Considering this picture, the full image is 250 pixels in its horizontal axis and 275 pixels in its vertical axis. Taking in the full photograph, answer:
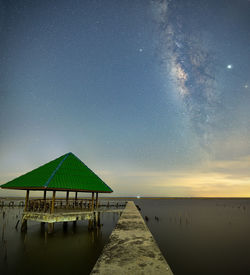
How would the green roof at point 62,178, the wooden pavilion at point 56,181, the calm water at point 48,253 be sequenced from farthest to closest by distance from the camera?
the wooden pavilion at point 56,181 < the green roof at point 62,178 < the calm water at point 48,253

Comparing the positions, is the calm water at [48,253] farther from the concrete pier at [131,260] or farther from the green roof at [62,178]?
the concrete pier at [131,260]

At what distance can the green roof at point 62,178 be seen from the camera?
1519 centimetres

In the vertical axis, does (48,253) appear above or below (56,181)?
below

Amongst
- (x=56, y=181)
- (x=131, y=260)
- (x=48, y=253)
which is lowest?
(x=48, y=253)

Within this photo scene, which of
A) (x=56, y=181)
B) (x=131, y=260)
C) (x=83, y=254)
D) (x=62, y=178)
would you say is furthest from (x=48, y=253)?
(x=131, y=260)

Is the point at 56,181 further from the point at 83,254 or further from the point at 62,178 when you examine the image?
the point at 83,254

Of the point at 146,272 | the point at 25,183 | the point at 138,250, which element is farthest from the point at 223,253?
the point at 25,183

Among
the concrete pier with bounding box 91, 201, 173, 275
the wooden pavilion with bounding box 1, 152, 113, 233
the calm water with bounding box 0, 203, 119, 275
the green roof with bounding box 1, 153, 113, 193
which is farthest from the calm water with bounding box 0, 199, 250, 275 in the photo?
the concrete pier with bounding box 91, 201, 173, 275

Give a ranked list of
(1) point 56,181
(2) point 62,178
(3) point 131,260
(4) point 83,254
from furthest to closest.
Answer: (2) point 62,178, (1) point 56,181, (4) point 83,254, (3) point 131,260

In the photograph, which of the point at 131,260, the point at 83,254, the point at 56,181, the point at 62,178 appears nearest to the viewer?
the point at 131,260

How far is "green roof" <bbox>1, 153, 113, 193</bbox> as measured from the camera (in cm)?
1519

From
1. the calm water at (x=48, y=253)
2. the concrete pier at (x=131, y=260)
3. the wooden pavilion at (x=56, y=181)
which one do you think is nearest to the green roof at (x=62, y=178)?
the wooden pavilion at (x=56, y=181)

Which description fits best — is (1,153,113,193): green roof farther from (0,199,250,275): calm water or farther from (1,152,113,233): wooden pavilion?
(0,199,250,275): calm water

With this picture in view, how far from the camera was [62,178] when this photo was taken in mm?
16141
